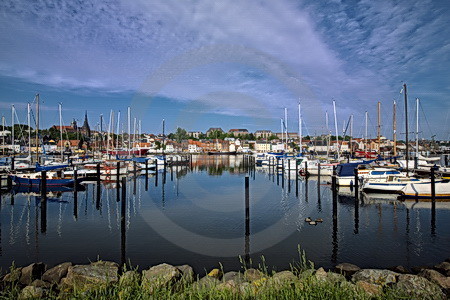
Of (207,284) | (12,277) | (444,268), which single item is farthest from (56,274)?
(444,268)

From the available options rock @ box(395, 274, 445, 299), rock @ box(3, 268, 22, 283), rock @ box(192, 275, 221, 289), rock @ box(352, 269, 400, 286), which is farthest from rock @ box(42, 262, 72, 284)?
rock @ box(395, 274, 445, 299)

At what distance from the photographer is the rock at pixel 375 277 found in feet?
29.0

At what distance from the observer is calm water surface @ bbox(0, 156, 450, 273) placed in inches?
498

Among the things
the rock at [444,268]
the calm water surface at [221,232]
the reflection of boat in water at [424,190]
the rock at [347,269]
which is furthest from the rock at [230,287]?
the reflection of boat in water at [424,190]

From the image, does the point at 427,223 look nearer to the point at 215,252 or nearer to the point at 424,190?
the point at 424,190

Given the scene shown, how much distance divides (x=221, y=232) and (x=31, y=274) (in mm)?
9187

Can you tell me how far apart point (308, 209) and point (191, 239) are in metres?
10.9

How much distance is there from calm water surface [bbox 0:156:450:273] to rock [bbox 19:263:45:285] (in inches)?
81.6

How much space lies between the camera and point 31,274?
973 centimetres

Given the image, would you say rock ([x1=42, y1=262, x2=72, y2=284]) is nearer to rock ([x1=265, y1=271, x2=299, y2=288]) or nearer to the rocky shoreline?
the rocky shoreline

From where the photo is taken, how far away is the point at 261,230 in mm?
16906

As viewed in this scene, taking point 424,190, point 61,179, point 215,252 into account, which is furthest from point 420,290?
point 61,179

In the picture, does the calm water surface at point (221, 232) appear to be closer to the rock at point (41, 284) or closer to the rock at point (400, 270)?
the rock at point (400, 270)

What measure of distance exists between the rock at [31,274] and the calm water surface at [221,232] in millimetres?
2073
